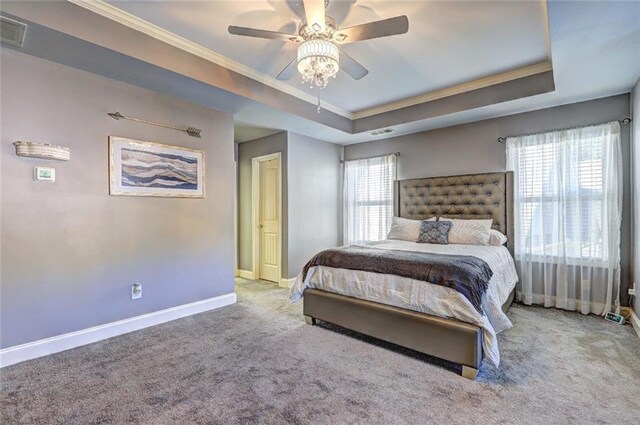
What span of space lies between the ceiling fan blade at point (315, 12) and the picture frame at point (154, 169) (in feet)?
7.06

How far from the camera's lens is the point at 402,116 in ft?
14.3

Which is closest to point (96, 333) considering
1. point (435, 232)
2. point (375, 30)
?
point (375, 30)

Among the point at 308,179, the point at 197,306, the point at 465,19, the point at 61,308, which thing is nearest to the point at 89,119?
the point at 61,308

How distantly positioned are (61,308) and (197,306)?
4.22 feet

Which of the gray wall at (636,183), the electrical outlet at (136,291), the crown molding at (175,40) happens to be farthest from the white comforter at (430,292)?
the crown molding at (175,40)

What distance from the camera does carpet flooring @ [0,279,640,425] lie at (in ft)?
5.88

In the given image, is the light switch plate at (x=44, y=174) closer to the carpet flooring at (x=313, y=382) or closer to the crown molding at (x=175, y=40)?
the crown molding at (x=175, y=40)

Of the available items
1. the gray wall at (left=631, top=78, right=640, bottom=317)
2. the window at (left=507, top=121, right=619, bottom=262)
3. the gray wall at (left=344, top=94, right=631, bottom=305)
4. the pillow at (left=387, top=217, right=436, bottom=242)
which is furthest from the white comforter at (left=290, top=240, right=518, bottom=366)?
the gray wall at (left=344, top=94, right=631, bottom=305)

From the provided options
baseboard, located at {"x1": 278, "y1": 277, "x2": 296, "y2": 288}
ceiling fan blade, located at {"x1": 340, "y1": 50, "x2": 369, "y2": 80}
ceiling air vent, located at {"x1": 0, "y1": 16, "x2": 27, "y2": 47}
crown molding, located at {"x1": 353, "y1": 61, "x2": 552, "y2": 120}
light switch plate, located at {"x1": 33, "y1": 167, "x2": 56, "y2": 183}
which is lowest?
baseboard, located at {"x1": 278, "y1": 277, "x2": 296, "y2": 288}

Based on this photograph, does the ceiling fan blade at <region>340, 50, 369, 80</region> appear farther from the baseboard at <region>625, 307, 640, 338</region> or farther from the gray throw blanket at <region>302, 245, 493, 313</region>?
the baseboard at <region>625, 307, 640, 338</region>

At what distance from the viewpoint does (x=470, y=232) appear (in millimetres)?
3797

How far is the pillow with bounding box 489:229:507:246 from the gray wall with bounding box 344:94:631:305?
3.02 ft

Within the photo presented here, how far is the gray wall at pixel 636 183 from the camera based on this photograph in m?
2.95

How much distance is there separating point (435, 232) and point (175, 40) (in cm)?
349
